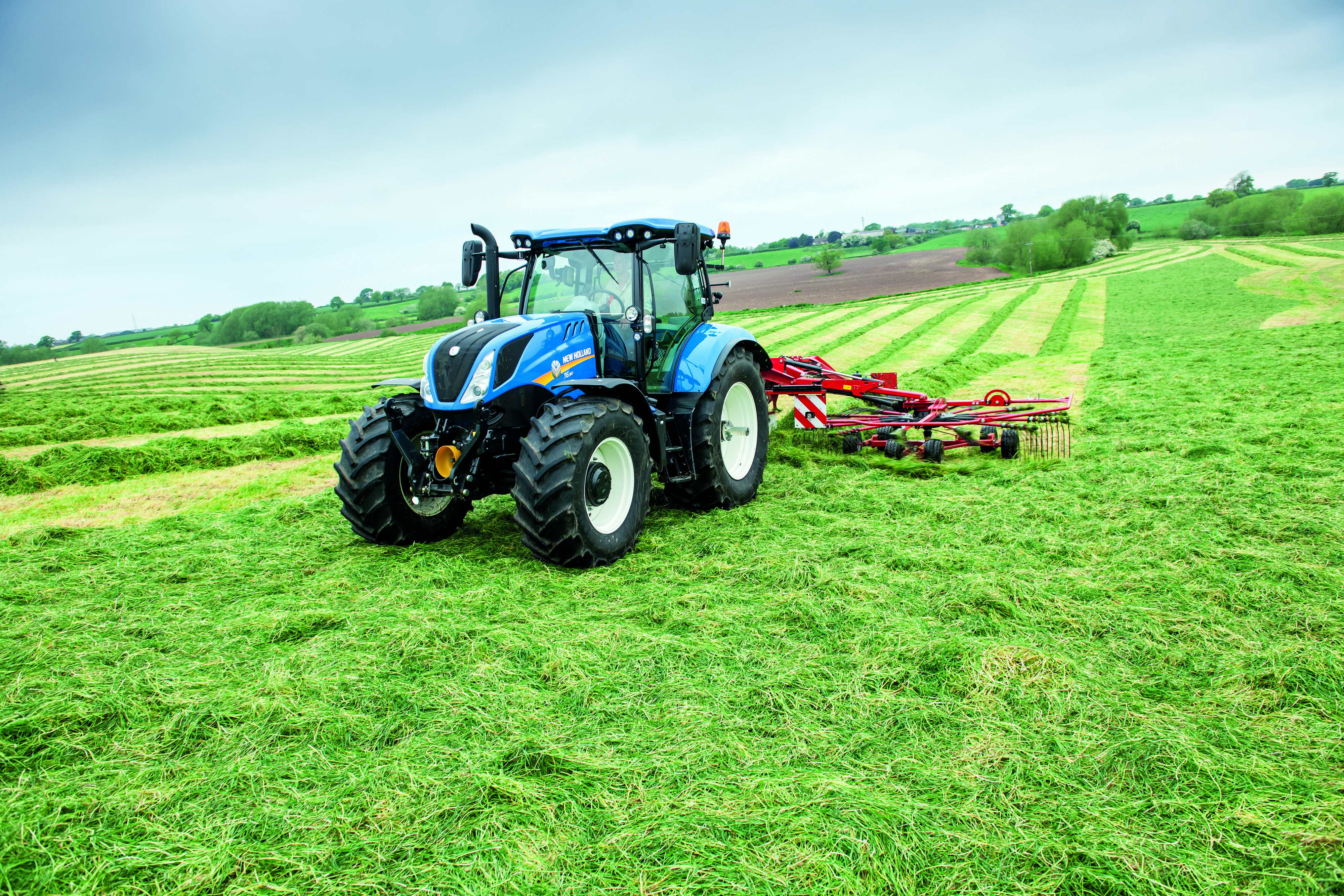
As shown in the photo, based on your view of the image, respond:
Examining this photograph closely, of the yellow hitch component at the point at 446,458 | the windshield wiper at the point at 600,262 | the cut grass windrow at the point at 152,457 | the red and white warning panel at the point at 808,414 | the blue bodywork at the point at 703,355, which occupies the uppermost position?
the windshield wiper at the point at 600,262

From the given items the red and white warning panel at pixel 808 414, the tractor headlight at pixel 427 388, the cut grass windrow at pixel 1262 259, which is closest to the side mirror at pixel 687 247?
the tractor headlight at pixel 427 388

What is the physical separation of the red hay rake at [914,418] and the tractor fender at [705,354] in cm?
174

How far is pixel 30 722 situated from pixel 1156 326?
2043 cm

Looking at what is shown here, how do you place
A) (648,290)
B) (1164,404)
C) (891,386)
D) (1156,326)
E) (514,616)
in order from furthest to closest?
(1156,326)
(891,386)
(1164,404)
(648,290)
(514,616)

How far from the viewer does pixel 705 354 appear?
660 centimetres

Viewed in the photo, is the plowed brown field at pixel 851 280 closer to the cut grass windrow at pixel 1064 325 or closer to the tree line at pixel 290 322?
the cut grass windrow at pixel 1064 325

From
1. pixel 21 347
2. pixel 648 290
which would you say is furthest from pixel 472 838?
pixel 21 347

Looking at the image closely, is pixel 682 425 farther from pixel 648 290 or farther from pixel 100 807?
pixel 100 807

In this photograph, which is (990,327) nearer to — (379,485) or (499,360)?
(499,360)

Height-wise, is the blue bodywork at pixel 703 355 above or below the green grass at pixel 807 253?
below

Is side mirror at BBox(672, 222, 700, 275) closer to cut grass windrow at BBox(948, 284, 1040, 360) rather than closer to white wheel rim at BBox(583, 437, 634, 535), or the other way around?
white wheel rim at BBox(583, 437, 634, 535)

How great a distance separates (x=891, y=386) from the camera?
991 cm

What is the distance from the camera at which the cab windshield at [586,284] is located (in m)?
6.28

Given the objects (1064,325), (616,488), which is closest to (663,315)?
(616,488)
